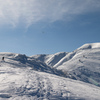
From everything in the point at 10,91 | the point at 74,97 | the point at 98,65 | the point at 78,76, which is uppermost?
the point at 98,65

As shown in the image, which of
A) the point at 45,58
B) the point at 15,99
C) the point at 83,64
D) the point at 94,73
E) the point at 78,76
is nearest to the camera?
the point at 15,99

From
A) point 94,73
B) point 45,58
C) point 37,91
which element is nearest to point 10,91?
point 37,91

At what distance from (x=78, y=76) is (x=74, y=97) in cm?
4044

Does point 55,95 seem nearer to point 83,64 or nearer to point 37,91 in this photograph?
point 37,91

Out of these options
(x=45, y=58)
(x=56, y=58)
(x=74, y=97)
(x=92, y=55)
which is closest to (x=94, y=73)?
(x=92, y=55)

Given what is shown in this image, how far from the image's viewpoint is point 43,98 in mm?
9977

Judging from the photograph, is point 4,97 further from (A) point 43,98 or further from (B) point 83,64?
(B) point 83,64

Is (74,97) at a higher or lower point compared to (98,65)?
lower

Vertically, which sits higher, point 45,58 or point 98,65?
point 45,58

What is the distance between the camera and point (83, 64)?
5934 cm

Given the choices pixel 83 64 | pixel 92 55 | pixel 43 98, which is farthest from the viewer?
pixel 92 55

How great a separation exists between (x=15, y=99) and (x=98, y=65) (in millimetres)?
55167

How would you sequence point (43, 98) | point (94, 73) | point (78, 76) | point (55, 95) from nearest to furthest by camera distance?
point (43, 98) → point (55, 95) → point (78, 76) → point (94, 73)

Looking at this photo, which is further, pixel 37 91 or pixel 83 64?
pixel 83 64
